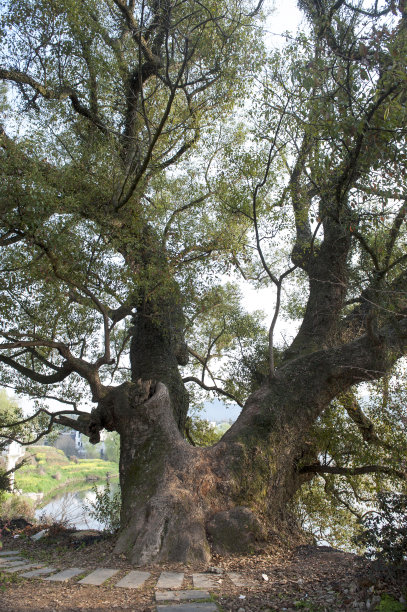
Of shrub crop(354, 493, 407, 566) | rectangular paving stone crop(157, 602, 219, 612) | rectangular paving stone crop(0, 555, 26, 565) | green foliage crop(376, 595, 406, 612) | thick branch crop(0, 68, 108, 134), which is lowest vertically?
rectangular paving stone crop(0, 555, 26, 565)

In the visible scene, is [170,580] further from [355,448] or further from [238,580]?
[355,448]

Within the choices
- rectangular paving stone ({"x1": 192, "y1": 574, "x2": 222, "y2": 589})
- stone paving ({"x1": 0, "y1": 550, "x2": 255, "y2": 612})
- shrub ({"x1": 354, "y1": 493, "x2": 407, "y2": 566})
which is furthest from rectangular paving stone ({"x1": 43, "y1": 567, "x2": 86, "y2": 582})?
shrub ({"x1": 354, "y1": 493, "x2": 407, "y2": 566})

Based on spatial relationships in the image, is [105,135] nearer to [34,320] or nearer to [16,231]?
[16,231]

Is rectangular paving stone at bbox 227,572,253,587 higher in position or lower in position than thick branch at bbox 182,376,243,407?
lower

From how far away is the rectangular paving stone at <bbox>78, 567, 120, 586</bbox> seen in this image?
3.95 metres

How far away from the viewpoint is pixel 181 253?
738 centimetres

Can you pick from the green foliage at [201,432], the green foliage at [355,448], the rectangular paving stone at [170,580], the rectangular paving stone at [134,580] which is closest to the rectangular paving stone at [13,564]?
the rectangular paving stone at [134,580]

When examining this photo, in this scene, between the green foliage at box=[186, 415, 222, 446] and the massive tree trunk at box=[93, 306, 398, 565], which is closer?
the massive tree trunk at box=[93, 306, 398, 565]

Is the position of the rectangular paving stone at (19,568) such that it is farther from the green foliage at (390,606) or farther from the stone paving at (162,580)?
the green foliage at (390,606)

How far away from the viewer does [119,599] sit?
349 centimetres

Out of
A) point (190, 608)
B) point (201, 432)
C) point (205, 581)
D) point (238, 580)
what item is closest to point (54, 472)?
point (201, 432)

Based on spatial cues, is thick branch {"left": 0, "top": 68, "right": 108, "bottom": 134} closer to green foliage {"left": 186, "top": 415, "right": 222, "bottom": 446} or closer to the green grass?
green foliage {"left": 186, "top": 415, "right": 222, "bottom": 446}

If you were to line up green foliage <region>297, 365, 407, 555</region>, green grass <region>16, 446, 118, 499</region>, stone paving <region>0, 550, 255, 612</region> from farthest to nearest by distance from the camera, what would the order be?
green grass <region>16, 446, 118, 499</region>, green foliage <region>297, 365, 407, 555</region>, stone paving <region>0, 550, 255, 612</region>

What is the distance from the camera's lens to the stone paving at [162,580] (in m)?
3.29
